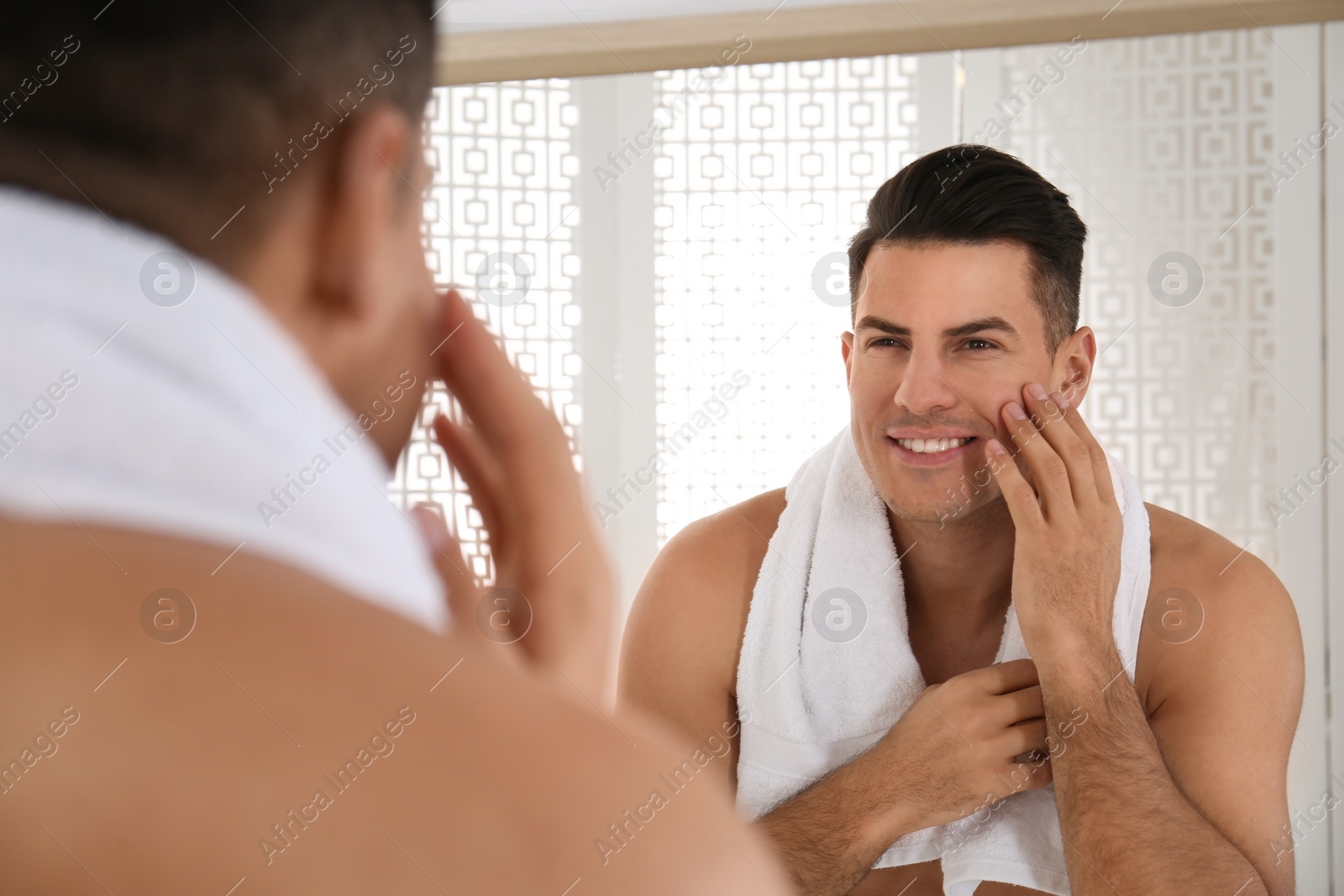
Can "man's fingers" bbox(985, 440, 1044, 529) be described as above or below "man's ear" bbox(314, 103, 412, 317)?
below

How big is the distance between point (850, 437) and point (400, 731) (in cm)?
91

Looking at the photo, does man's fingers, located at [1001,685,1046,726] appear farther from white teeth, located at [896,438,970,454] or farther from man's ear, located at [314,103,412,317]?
man's ear, located at [314,103,412,317]

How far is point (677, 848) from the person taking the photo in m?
0.13

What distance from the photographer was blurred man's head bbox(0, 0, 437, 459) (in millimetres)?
151

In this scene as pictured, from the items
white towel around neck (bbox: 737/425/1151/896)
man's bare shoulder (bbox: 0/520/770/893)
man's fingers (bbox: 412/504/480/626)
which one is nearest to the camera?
man's bare shoulder (bbox: 0/520/770/893)

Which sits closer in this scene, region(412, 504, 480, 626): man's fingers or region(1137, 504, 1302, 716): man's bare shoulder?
region(412, 504, 480, 626): man's fingers

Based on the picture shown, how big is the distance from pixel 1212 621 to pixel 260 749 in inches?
34.4

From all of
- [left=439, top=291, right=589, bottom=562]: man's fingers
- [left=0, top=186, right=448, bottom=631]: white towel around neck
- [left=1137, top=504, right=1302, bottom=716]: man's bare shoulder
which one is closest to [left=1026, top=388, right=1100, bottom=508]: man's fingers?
[left=1137, top=504, right=1302, bottom=716]: man's bare shoulder

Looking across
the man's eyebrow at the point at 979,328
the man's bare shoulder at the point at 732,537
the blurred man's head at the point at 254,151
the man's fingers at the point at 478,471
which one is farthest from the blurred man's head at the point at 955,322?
the blurred man's head at the point at 254,151

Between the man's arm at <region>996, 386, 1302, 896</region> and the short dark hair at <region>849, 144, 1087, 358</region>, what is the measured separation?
0.16m

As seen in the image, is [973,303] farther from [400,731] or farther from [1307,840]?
[400,731]

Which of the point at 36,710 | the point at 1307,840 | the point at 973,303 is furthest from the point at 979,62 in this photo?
the point at 36,710

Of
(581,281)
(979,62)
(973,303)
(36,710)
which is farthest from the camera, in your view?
(581,281)

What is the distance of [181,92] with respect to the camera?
16 cm
